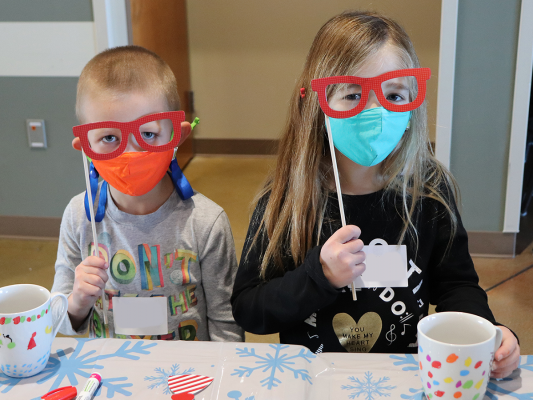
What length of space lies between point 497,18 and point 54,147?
2104 mm

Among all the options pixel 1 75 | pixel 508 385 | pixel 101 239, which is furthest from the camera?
pixel 1 75

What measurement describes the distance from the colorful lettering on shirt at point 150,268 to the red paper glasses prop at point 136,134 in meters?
0.22

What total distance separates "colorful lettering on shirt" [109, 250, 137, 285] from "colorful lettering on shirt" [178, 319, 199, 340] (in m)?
0.14

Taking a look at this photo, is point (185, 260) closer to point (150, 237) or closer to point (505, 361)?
point (150, 237)

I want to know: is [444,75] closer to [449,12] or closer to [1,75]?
[449,12]

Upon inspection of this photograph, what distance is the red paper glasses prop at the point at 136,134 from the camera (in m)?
0.91

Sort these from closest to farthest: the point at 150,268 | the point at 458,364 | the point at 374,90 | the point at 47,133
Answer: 1. the point at 458,364
2. the point at 374,90
3. the point at 150,268
4. the point at 47,133

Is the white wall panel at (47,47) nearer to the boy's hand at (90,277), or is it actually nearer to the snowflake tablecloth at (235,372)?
the boy's hand at (90,277)

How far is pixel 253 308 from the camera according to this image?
96cm

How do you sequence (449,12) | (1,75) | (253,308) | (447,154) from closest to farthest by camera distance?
1. (253,308)
2. (449,12)
3. (447,154)
4. (1,75)

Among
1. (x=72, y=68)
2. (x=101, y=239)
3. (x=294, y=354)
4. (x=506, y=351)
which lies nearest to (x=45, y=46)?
(x=72, y=68)

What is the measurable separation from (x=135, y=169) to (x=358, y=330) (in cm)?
52

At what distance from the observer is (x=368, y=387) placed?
2.40 feet

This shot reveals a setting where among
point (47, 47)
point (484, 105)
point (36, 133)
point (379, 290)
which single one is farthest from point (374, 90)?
point (36, 133)
